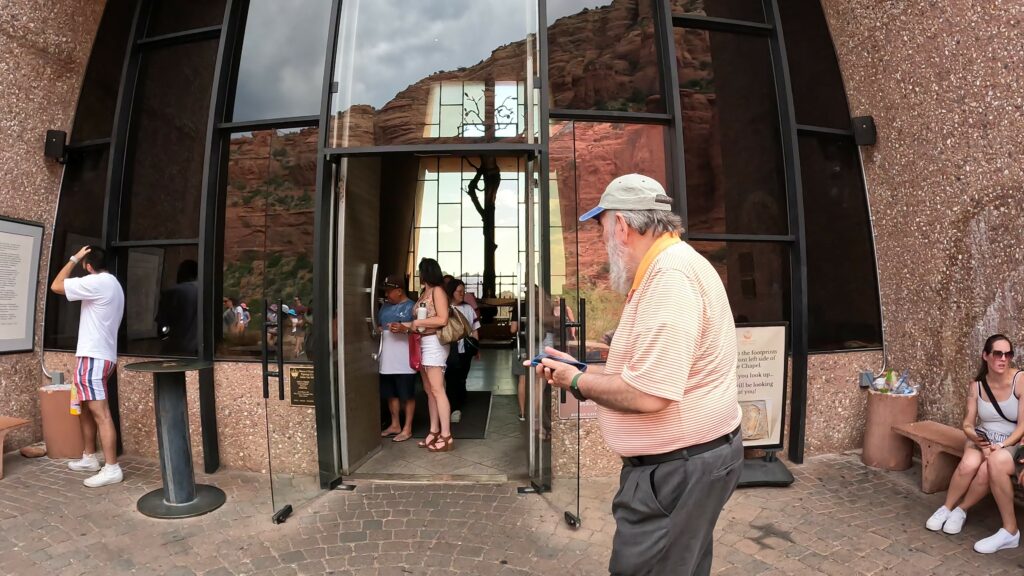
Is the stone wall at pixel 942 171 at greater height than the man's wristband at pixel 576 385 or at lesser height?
greater

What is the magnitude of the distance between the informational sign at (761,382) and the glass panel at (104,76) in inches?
243

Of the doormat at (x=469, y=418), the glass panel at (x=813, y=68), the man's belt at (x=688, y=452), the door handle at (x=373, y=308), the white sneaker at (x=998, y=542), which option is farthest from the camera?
the doormat at (x=469, y=418)

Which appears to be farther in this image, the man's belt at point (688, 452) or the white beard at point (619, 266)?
the white beard at point (619, 266)

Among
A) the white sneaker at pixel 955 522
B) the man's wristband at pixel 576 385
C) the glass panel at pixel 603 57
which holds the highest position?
the glass panel at pixel 603 57

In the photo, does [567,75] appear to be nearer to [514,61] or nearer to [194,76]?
[514,61]

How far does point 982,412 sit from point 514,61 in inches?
164

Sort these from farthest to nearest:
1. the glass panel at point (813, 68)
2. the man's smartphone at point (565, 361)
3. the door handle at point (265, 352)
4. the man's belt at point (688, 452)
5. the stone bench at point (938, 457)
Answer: the glass panel at point (813, 68)
the stone bench at point (938, 457)
the door handle at point (265, 352)
the man's smartphone at point (565, 361)
the man's belt at point (688, 452)

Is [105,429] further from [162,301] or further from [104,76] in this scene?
[104,76]

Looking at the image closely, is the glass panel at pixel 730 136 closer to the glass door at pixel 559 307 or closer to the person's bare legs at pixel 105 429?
the glass door at pixel 559 307

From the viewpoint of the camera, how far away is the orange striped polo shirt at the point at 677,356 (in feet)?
5.42

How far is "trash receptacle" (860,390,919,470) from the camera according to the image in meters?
4.70

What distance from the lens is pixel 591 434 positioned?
4.68 metres

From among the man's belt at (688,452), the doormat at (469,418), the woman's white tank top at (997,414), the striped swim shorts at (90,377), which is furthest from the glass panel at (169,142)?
the woman's white tank top at (997,414)

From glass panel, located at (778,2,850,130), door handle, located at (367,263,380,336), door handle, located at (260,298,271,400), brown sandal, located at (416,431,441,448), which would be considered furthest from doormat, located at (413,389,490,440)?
glass panel, located at (778,2,850,130)
